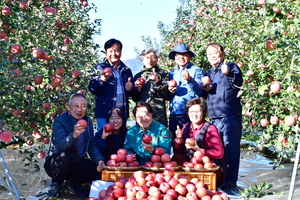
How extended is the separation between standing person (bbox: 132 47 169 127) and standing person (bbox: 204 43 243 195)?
1.78 feet

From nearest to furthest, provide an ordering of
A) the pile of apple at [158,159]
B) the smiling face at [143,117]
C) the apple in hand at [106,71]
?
the pile of apple at [158,159]
the smiling face at [143,117]
the apple in hand at [106,71]

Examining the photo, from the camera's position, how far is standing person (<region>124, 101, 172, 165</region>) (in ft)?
12.0

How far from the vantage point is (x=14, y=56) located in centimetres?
356

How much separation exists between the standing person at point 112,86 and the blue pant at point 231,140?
1149 mm

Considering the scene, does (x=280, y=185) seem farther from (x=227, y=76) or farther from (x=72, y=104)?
(x=72, y=104)

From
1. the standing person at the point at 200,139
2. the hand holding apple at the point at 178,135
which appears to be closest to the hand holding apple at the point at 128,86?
the standing person at the point at 200,139

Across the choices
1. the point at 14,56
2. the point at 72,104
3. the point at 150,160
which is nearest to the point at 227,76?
the point at 150,160

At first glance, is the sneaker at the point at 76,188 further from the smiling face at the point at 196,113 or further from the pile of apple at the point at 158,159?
the smiling face at the point at 196,113

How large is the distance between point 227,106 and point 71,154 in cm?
182

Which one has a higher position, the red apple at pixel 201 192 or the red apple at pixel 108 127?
the red apple at pixel 108 127

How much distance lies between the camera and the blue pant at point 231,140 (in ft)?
13.3

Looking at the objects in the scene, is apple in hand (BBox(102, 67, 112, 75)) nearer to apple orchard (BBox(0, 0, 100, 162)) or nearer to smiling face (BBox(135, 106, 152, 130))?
apple orchard (BBox(0, 0, 100, 162))

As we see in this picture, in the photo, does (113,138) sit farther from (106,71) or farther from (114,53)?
(114,53)

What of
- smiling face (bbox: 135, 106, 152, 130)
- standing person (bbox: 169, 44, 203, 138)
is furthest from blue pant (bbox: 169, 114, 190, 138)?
smiling face (bbox: 135, 106, 152, 130)
